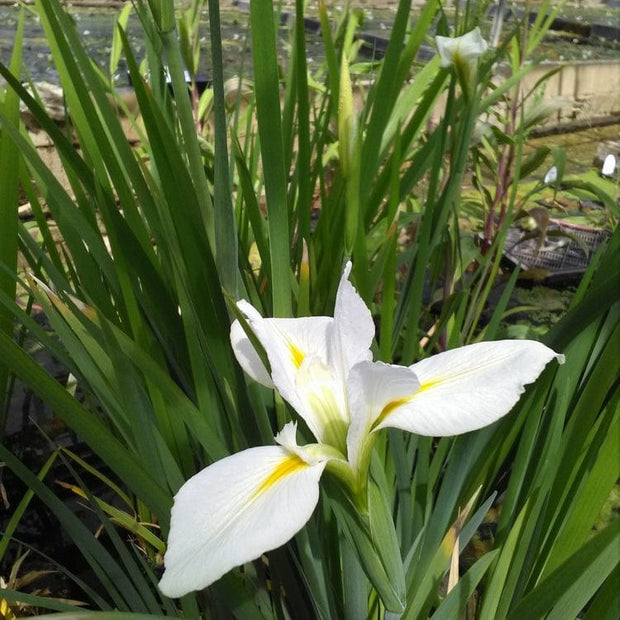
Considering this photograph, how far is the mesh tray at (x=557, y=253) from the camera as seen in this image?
5.18 feet

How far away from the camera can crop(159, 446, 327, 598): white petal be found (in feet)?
0.96

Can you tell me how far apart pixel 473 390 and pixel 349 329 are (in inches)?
3.1

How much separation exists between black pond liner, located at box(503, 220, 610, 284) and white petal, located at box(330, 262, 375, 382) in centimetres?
123

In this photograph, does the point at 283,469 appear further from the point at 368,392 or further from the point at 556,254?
the point at 556,254

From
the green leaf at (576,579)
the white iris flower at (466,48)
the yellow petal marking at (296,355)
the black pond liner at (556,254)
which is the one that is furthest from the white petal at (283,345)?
the black pond liner at (556,254)

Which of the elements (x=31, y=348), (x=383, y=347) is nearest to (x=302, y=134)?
(x=383, y=347)

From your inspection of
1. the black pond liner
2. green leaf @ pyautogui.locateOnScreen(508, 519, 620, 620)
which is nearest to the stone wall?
the black pond liner

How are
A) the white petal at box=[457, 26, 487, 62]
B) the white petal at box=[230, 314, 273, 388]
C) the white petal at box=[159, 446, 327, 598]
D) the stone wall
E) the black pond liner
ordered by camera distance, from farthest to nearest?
the stone wall → the black pond liner → the white petal at box=[457, 26, 487, 62] → the white petal at box=[230, 314, 273, 388] → the white petal at box=[159, 446, 327, 598]

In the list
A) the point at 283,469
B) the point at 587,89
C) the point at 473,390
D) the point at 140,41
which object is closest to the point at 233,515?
the point at 283,469

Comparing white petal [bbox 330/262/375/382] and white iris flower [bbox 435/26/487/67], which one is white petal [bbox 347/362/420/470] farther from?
white iris flower [bbox 435/26/487/67]

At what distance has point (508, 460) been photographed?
0.64 meters

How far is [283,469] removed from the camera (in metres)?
0.35

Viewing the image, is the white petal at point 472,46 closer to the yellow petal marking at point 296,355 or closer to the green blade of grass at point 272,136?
the green blade of grass at point 272,136

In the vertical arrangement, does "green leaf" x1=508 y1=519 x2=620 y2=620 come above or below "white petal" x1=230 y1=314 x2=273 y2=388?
below
